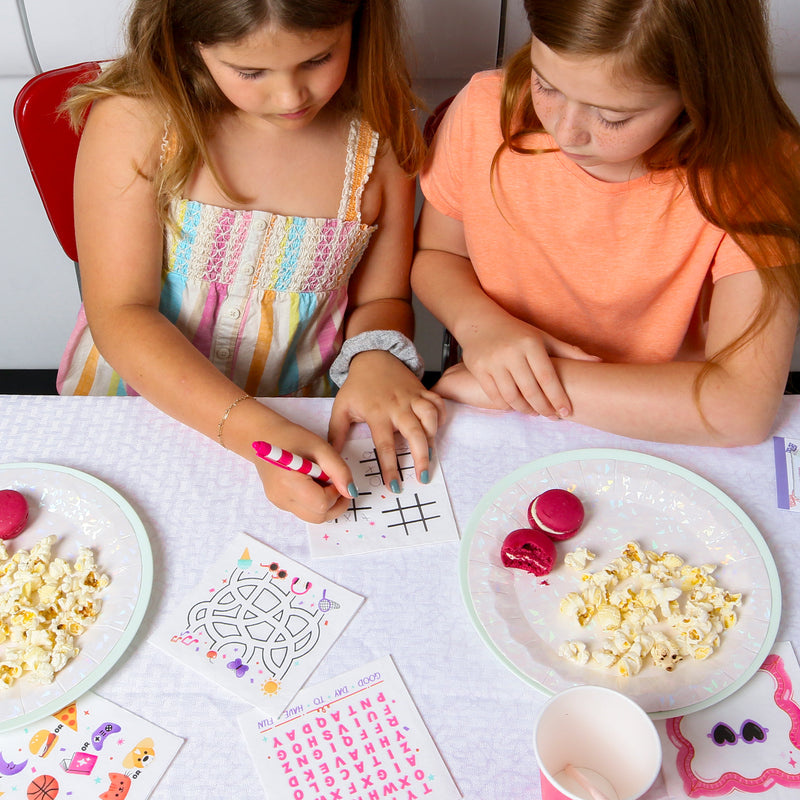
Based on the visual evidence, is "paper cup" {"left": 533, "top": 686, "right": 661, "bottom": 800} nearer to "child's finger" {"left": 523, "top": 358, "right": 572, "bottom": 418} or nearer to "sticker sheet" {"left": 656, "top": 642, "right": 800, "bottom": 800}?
"sticker sheet" {"left": 656, "top": 642, "right": 800, "bottom": 800}

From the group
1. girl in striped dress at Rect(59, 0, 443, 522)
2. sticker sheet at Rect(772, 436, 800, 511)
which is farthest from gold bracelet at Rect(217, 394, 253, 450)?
sticker sheet at Rect(772, 436, 800, 511)

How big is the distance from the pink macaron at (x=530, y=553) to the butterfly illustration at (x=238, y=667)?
263mm

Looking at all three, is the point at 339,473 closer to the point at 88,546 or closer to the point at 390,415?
the point at 390,415

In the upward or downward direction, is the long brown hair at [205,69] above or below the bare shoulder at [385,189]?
above

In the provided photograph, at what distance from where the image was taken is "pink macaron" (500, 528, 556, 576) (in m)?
0.76

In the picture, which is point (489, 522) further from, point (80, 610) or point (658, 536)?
point (80, 610)

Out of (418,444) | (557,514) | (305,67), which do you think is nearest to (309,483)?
(418,444)

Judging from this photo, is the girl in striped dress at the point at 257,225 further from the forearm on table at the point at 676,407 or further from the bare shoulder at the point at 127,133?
the forearm on table at the point at 676,407

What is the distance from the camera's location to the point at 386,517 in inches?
32.0

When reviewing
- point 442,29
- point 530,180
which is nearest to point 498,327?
point 530,180

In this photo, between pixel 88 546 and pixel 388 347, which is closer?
pixel 88 546

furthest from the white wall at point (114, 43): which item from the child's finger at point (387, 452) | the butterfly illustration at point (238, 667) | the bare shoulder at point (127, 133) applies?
the butterfly illustration at point (238, 667)

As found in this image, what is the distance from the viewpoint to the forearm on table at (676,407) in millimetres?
880

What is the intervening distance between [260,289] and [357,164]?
0.74 feet
